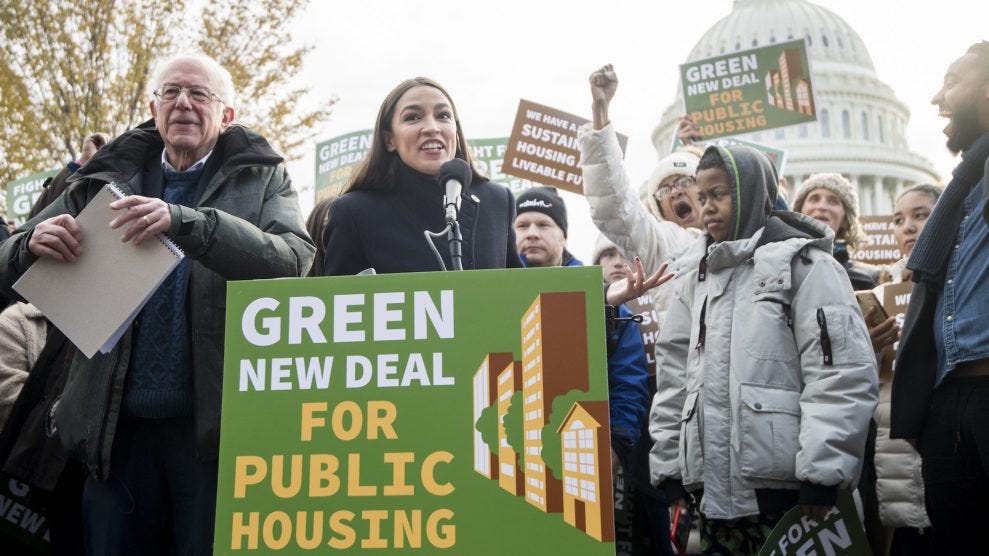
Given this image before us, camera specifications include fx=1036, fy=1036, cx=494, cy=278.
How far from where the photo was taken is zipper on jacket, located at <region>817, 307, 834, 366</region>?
358 cm

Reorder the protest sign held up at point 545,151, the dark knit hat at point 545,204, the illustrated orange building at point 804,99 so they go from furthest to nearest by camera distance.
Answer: the illustrated orange building at point 804,99, the protest sign held up at point 545,151, the dark knit hat at point 545,204

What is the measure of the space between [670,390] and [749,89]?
5.77 meters

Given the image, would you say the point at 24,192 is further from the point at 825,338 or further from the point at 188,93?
the point at 825,338

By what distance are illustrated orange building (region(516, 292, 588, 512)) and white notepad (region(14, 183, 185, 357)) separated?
1114 millimetres

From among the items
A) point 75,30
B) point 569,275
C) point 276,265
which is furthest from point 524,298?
point 75,30

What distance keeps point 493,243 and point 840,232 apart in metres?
3.07

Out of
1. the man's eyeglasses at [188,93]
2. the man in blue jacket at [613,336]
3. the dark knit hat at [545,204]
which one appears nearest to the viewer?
the man's eyeglasses at [188,93]

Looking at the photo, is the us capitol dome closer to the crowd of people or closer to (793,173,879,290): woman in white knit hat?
(793,173,879,290): woman in white knit hat

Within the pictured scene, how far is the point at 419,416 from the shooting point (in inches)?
94.5

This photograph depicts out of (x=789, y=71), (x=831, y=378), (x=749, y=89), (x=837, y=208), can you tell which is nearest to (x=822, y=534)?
(x=831, y=378)

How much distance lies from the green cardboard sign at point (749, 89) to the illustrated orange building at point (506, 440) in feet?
23.5

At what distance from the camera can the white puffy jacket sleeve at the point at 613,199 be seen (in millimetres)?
5158

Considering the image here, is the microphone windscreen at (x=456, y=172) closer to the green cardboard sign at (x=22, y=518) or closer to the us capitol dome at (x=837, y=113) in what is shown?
the green cardboard sign at (x=22, y=518)

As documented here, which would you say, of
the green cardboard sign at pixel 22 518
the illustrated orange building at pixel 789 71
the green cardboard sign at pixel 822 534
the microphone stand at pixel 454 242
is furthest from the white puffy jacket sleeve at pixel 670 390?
the illustrated orange building at pixel 789 71
